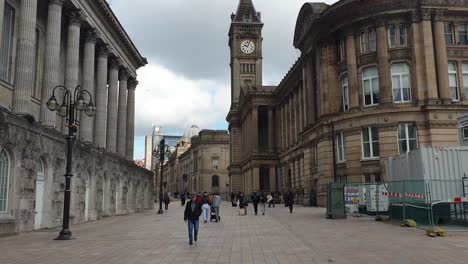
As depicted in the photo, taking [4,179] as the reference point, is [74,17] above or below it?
above

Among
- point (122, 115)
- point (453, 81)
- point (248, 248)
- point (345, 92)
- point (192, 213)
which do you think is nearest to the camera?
point (248, 248)

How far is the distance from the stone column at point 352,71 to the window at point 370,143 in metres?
2.38

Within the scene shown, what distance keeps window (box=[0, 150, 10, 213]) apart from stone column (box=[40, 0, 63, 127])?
7.70 m

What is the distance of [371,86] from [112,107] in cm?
2321

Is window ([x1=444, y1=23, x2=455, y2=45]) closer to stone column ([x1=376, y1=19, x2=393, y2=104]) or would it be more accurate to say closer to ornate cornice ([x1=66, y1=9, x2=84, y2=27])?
stone column ([x1=376, y1=19, x2=393, y2=104])

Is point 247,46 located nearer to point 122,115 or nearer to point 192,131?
point 122,115

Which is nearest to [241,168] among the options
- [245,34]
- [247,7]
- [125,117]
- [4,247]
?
[245,34]

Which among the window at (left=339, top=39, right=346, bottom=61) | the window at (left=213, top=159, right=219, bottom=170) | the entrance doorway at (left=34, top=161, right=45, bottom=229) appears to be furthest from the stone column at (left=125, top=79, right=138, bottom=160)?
the window at (left=213, top=159, right=219, bottom=170)

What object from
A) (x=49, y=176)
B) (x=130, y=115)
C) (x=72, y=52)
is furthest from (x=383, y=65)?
(x=130, y=115)

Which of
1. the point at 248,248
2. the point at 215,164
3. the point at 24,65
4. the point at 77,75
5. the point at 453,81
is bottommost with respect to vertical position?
the point at 248,248

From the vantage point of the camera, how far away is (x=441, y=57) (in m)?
35.4

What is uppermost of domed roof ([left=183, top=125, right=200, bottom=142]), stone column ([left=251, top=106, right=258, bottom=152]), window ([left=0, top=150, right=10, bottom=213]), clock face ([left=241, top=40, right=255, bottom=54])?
clock face ([left=241, top=40, right=255, bottom=54])

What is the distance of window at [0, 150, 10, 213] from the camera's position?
717 inches

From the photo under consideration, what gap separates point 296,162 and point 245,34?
50817 millimetres
